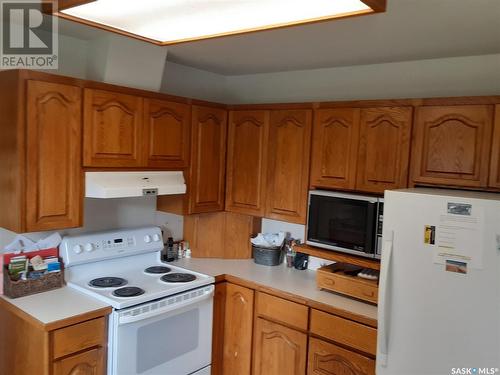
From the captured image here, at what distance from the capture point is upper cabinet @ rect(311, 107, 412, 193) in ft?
7.95

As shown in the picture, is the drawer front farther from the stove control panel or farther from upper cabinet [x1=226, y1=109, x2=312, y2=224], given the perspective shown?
the stove control panel

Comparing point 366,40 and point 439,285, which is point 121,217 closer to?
point 366,40

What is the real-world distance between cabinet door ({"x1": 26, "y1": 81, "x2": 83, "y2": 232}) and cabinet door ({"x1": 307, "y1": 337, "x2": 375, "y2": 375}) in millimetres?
1617

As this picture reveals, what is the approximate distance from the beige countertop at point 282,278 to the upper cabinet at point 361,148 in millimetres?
679

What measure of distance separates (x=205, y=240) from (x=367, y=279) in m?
1.38

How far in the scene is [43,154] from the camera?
2.21 metres

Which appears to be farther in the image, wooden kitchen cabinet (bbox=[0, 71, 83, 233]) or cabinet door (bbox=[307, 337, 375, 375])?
cabinet door (bbox=[307, 337, 375, 375])

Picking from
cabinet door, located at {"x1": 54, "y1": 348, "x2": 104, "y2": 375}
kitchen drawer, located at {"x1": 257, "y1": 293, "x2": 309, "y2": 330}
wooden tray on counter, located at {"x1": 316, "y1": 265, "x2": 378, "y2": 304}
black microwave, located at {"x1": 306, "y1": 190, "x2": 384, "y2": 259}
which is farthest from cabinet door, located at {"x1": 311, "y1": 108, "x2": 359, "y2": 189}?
cabinet door, located at {"x1": 54, "y1": 348, "x2": 104, "y2": 375}

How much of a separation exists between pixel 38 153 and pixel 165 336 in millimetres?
1272

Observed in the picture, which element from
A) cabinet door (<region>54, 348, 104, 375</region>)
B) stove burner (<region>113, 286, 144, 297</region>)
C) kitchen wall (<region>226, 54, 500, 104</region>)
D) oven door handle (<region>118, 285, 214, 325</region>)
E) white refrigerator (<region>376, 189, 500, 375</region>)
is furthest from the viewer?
kitchen wall (<region>226, 54, 500, 104</region>)

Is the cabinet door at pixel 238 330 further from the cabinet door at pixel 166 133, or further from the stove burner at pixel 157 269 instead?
the cabinet door at pixel 166 133

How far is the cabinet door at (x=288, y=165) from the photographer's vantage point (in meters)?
2.83

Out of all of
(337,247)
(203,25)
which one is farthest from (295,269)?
(203,25)

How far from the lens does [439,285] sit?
6.05 ft
